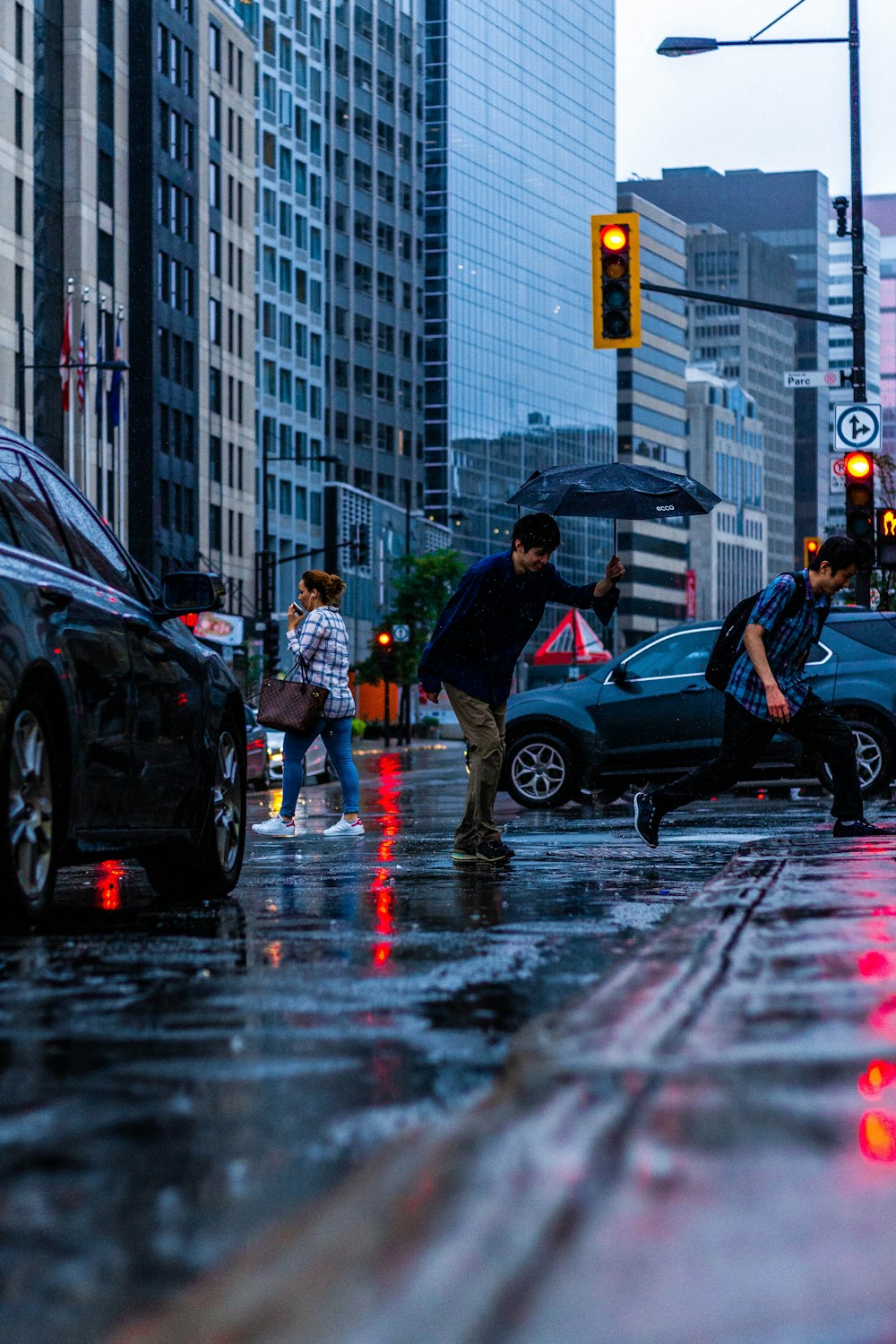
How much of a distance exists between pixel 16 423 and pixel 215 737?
53447 mm

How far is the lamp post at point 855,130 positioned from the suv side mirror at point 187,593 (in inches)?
728

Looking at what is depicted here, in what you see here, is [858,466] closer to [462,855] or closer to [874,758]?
[874,758]

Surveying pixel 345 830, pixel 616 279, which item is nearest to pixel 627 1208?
pixel 345 830

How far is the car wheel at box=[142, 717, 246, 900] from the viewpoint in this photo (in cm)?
905

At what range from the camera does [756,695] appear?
11508mm

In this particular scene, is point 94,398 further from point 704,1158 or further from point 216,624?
point 704,1158

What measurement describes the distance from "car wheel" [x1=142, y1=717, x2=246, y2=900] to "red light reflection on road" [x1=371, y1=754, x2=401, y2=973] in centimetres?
62

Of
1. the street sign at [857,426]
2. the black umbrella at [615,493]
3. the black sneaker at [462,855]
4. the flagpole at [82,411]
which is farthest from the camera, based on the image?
the flagpole at [82,411]

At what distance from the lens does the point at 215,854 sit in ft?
30.0

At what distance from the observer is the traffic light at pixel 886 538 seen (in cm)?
2397

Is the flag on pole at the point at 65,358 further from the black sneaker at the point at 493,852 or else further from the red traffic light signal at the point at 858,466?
the black sneaker at the point at 493,852

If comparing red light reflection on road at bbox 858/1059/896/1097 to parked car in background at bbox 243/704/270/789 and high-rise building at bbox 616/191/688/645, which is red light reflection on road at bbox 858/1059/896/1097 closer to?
parked car in background at bbox 243/704/270/789

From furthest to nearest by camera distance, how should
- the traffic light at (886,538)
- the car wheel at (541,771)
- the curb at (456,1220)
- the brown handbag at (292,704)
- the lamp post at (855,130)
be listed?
the lamp post at (855,130) < the traffic light at (886,538) < the car wheel at (541,771) < the brown handbag at (292,704) < the curb at (456,1220)

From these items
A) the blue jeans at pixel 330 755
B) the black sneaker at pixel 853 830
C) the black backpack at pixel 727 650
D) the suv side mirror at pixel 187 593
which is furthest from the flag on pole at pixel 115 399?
the suv side mirror at pixel 187 593
